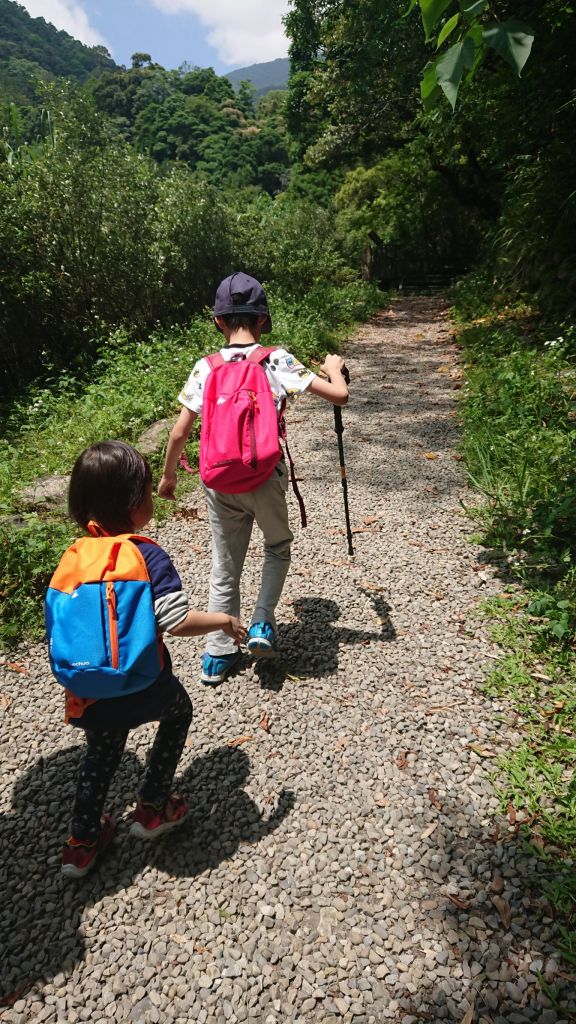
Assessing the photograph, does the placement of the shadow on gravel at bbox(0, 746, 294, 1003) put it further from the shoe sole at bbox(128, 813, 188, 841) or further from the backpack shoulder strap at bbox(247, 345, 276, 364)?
the backpack shoulder strap at bbox(247, 345, 276, 364)

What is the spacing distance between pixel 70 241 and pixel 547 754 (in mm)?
10186

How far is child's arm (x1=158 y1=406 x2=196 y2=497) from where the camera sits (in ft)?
8.86

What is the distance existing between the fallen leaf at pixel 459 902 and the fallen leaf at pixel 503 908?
9 centimetres

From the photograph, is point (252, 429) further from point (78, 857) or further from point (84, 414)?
point (84, 414)

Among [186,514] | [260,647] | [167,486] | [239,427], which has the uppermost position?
[239,427]

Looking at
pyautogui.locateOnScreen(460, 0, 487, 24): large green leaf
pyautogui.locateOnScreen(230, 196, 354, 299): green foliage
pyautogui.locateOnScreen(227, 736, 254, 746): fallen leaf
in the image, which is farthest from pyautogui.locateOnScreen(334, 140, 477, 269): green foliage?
→ pyautogui.locateOnScreen(460, 0, 487, 24): large green leaf

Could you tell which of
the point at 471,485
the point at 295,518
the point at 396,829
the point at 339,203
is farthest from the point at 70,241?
the point at 339,203

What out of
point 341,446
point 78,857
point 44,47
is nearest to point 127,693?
point 78,857

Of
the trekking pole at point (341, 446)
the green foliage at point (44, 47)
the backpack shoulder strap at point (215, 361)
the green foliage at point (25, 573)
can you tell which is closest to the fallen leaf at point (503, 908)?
the trekking pole at point (341, 446)

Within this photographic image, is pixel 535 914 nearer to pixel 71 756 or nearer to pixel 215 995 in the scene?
pixel 215 995

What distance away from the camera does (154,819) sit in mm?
2168

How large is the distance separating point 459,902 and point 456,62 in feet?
7.79

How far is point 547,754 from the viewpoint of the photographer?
234cm

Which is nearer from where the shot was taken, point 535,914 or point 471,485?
point 535,914
